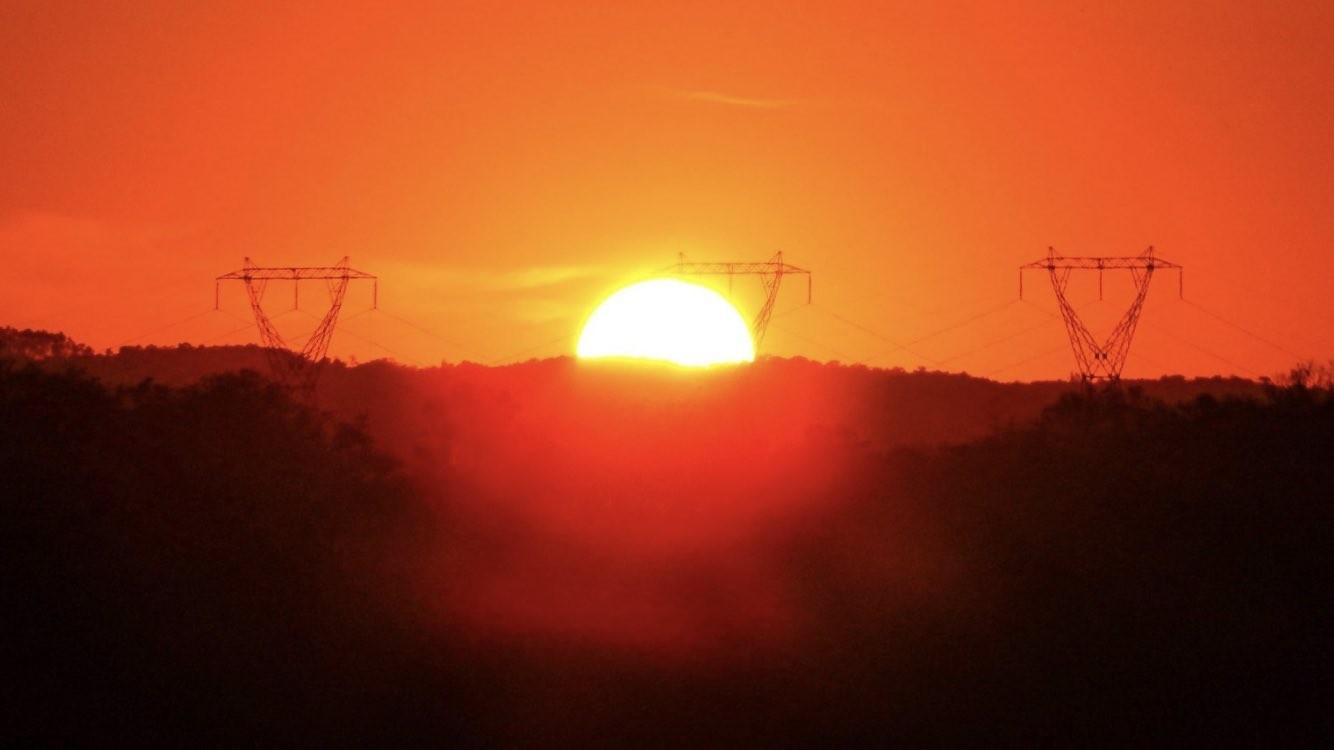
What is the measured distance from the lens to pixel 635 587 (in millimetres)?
35000

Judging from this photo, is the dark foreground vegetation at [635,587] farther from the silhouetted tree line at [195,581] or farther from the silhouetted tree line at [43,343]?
the silhouetted tree line at [43,343]

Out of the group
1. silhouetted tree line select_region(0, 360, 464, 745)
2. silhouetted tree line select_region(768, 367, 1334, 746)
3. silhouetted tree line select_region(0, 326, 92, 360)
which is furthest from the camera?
silhouetted tree line select_region(0, 326, 92, 360)

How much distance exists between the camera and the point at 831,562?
1425 inches

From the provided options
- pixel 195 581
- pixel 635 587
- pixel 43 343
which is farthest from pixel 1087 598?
pixel 43 343

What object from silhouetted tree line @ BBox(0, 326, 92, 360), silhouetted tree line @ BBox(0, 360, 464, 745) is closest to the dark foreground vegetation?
silhouetted tree line @ BBox(0, 360, 464, 745)

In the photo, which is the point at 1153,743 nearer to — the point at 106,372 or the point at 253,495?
the point at 253,495

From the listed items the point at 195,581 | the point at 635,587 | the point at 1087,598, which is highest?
the point at 195,581

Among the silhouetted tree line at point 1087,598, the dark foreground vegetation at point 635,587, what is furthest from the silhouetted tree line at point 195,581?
the silhouetted tree line at point 1087,598

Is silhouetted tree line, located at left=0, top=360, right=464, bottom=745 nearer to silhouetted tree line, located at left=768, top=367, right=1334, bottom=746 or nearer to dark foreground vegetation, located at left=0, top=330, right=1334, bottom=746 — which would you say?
dark foreground vegetation, located at left=0, top=330, right=1334, bottom=746

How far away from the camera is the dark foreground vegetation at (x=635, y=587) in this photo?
29719 mm

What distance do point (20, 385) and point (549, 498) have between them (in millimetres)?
12702

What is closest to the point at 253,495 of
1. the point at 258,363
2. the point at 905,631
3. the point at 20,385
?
the point at 20,385

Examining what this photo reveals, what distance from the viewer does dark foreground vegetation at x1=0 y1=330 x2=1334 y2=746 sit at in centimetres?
2972

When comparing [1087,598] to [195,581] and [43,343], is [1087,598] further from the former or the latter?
[43,343]
